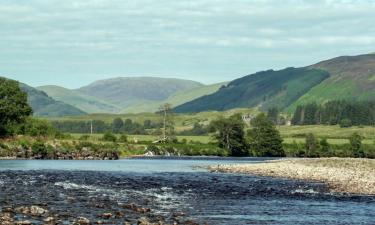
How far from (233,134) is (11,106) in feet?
239

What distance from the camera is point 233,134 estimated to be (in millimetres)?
196875

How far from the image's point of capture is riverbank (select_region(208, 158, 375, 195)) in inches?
2397

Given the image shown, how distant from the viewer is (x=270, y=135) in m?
199

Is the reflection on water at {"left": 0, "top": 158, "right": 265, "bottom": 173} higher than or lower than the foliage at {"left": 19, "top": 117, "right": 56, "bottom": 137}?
lower

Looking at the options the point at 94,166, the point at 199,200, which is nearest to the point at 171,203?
the point at 199,200

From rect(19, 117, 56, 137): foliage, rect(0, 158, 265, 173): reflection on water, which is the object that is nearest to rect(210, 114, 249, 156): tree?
rect(19, 117, 56, 137): foliage

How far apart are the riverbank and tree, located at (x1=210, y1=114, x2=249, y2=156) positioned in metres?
90.9

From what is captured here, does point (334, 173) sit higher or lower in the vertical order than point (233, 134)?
lower

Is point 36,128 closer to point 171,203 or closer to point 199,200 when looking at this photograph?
point 199,200

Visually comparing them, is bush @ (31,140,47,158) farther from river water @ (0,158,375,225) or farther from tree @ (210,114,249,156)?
river water @ (0,158,375,225)

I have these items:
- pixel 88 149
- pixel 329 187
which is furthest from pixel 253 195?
pixel 88 149

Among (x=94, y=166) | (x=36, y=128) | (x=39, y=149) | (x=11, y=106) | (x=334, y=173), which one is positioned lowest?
(x=94, y=166)

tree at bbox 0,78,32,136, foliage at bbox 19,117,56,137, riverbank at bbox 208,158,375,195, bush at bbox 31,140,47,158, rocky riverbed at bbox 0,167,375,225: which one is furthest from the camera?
foliage at bbox 19,117,56,137

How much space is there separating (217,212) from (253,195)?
12777 mm
